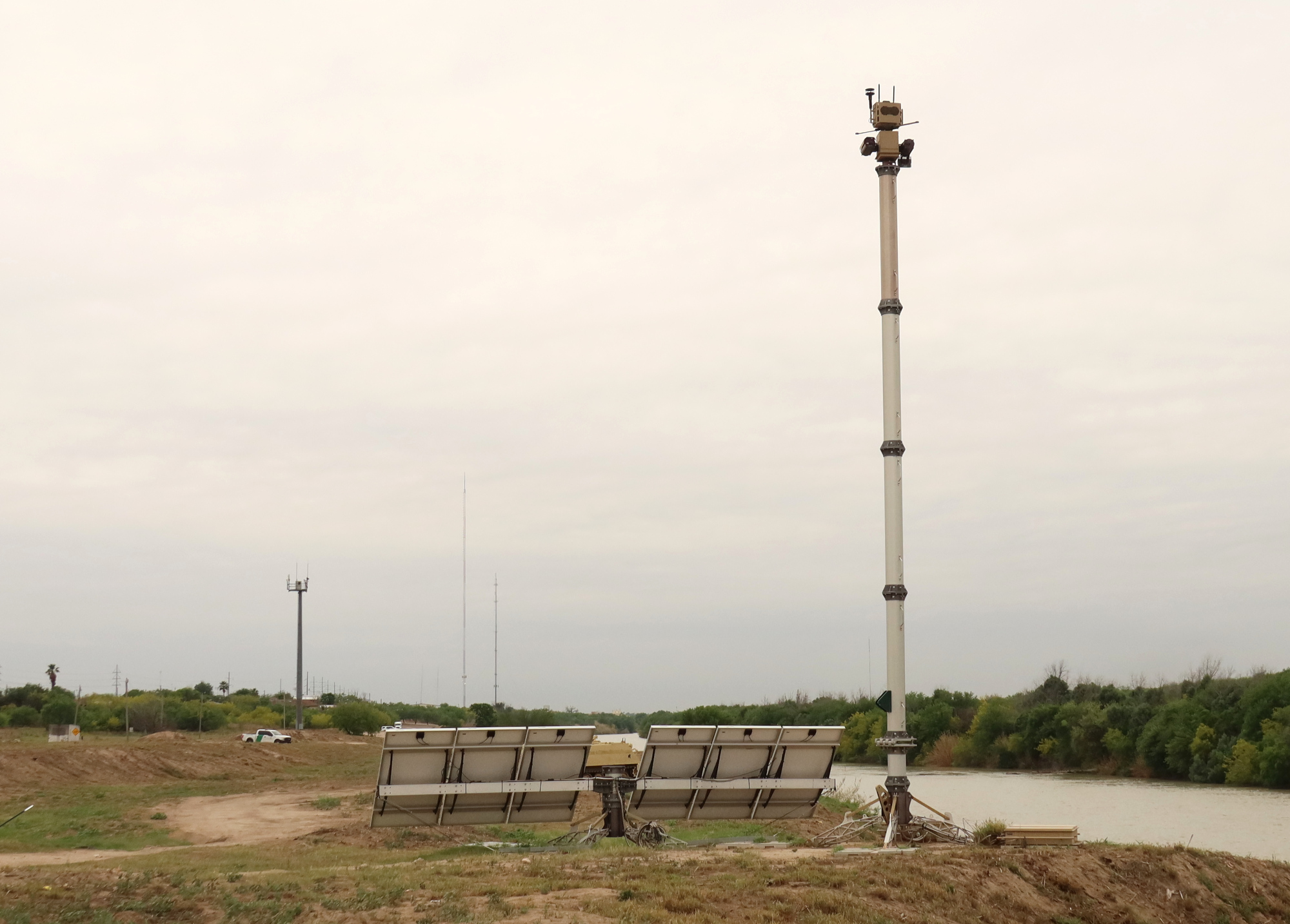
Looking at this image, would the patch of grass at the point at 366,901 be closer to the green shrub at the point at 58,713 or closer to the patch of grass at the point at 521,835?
the patch of grass at the point at 521,835

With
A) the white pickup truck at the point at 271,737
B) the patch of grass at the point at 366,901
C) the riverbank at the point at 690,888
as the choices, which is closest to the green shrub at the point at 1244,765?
the riverbank at the point at 690,888

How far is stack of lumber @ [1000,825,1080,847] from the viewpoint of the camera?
17.3m

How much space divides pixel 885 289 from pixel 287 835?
18.6 meters

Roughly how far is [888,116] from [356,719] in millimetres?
85423

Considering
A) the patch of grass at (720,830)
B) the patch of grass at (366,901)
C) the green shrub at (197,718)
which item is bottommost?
the green shrub at (197,718)

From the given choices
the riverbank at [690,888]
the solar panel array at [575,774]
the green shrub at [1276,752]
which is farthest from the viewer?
the green shrub at [1276,752]

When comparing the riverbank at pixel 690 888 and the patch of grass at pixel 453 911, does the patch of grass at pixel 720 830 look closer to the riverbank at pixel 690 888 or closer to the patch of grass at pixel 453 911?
the riverbank at pixel 690 888

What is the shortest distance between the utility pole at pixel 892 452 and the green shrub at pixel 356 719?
81.9 meters

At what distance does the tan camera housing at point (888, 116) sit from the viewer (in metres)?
20.7

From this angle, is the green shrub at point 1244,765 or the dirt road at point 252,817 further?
the green shrub at point 1244,765

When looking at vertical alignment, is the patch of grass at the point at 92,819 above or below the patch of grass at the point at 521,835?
below

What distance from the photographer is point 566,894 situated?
1322cm

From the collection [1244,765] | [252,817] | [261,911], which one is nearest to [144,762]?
[252,817]

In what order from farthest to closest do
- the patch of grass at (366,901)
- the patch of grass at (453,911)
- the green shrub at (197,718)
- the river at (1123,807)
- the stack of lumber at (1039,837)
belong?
the green shrub at (197,718) < the river at (1123,807) < the stack of lumber at (1039,837) < the patch of grass at (366,901) < the patch of grass at (453,911)
